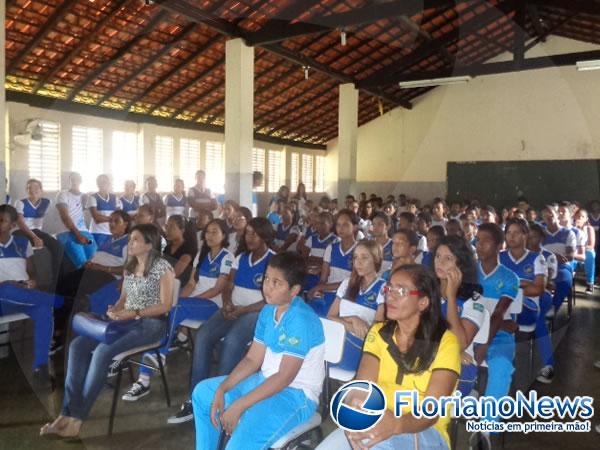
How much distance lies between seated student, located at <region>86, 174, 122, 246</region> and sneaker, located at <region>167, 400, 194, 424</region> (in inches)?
115

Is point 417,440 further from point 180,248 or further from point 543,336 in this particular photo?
point 180,248

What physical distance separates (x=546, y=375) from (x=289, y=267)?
88.1 inches

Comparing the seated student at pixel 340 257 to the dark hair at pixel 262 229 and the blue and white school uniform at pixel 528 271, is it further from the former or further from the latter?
the blue and white school uniform at pixel 528 271

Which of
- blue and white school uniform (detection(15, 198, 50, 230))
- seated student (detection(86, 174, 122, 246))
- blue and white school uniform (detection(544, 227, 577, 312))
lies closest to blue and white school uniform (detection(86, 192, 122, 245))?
seated student (detection(86, 174, 122, 246))

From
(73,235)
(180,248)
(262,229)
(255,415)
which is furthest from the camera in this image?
(73,235)

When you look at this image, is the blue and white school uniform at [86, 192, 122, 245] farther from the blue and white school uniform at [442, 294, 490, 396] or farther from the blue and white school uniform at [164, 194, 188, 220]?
the blue and white school uniform at [442, 294, 490, 396]

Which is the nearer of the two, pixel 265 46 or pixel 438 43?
pixel 265 46

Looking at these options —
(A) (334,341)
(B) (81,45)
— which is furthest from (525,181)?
(A) (334,341)

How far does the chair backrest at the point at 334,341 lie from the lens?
2.23 meters

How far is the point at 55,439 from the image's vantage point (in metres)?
2.43

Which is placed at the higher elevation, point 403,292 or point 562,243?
point 403,292

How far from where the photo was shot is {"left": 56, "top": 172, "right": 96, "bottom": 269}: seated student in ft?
14.6

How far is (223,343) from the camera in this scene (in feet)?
8.91

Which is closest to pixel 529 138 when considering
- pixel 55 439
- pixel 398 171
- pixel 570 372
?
pixel 398 171
